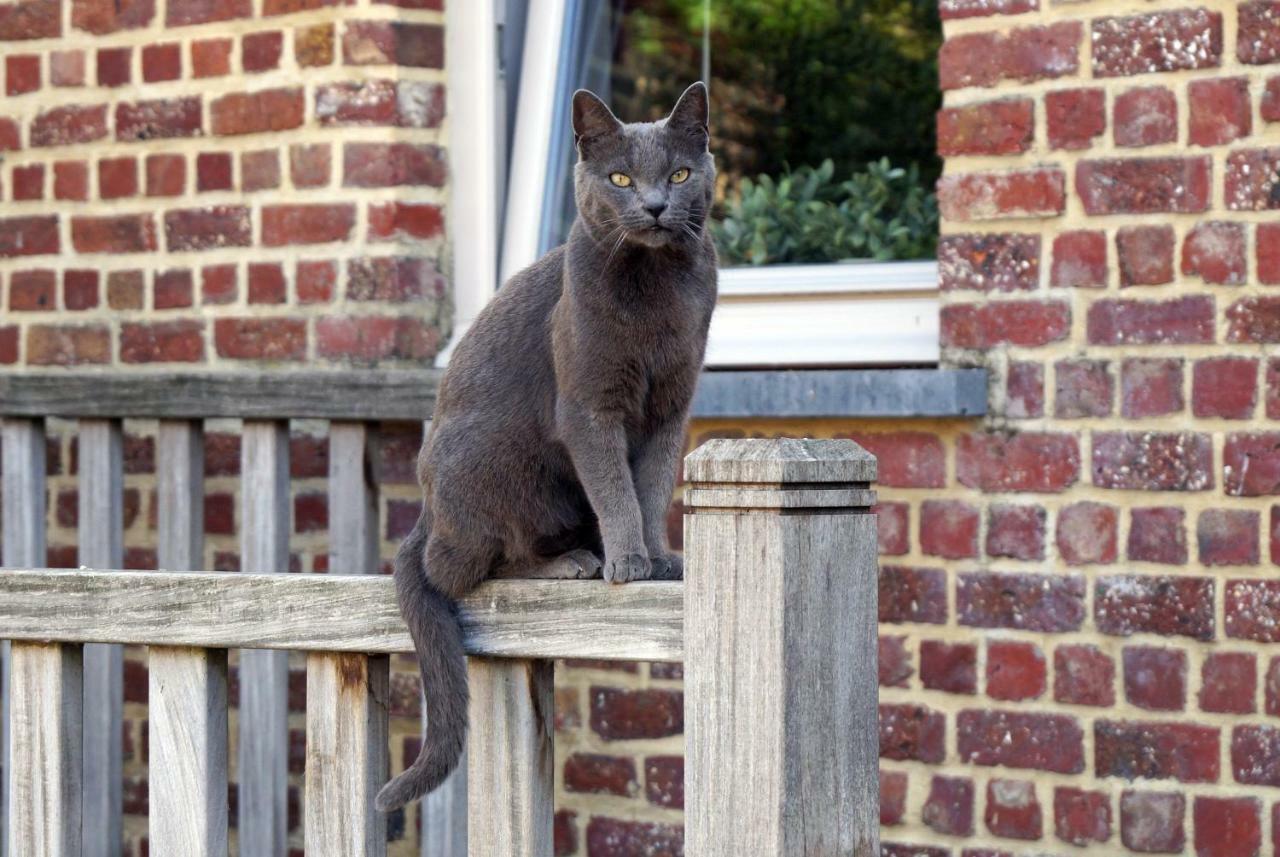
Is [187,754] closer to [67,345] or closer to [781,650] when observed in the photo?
[781,650]

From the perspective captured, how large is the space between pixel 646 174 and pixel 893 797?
159 cm

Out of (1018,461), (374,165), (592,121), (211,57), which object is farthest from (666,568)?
(211,57)

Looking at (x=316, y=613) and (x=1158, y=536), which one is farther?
(x=1158, y=536)

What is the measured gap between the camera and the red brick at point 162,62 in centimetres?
386

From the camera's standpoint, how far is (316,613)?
1.77 meters

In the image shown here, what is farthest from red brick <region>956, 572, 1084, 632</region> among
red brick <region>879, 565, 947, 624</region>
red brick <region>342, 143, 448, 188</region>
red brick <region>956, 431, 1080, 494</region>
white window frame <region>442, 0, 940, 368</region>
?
red brick <region>342, 143, 448, 188</region>

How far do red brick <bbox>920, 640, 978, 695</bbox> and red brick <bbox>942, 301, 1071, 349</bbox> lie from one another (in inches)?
22.2

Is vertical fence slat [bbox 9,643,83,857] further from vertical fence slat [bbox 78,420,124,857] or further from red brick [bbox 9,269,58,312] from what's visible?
red brick [bbox 9,269,58,312]

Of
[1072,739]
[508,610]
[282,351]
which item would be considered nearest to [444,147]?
[282,351]

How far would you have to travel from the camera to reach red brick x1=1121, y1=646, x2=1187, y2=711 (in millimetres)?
2951

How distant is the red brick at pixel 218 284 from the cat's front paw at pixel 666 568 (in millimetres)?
2022

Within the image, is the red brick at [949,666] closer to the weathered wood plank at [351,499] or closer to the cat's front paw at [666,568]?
the weathered wood plank at [351,499]

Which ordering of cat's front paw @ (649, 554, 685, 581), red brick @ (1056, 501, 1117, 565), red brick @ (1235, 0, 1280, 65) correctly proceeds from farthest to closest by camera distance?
red brick @ (1056, 501, 1117, 565) → red brick @ (1235, 0, 1280, 65) → cat's front paw @ (649, 554, 685, 581)

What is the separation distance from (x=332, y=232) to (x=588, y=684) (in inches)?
44.4
